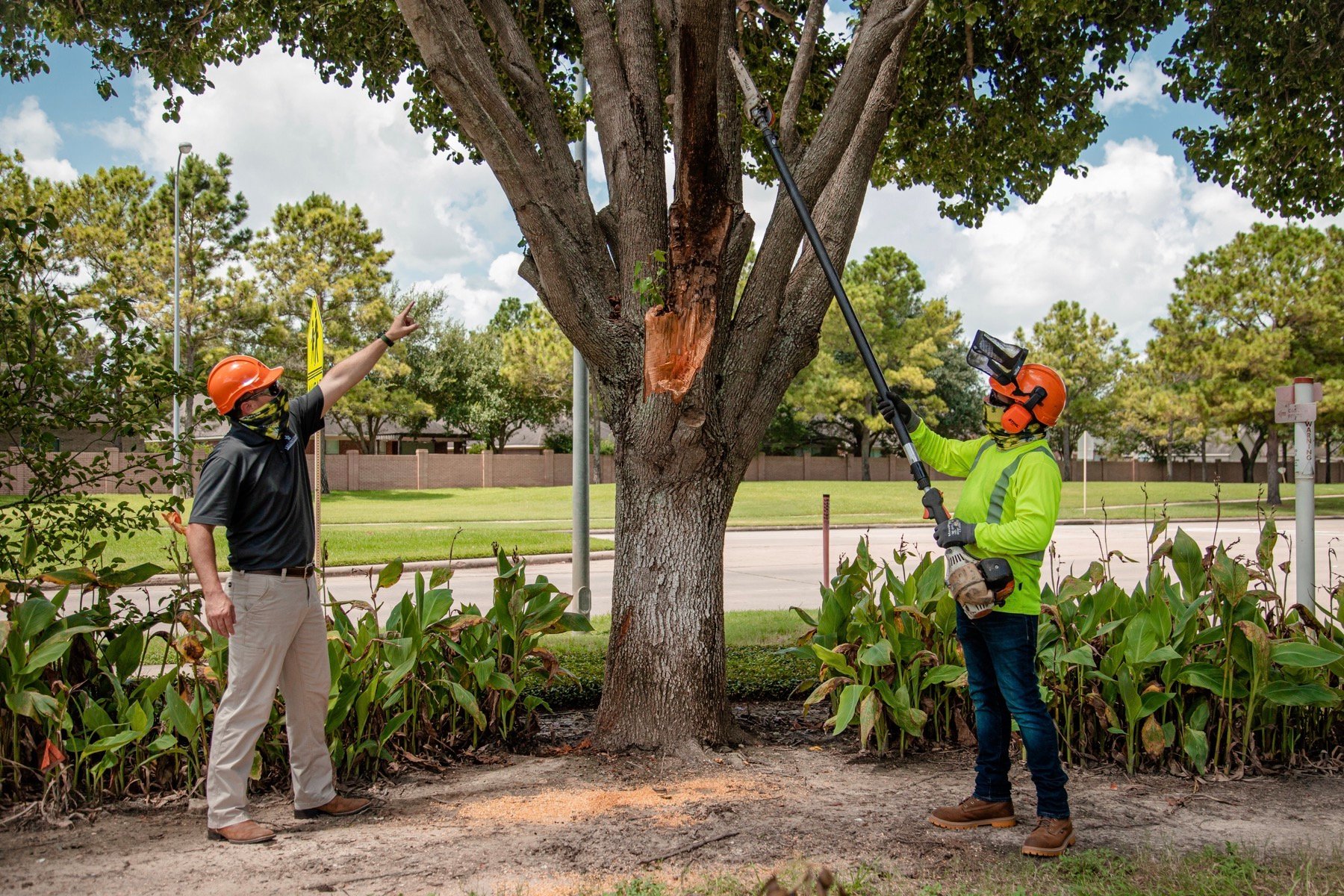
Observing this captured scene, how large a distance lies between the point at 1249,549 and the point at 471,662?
1892 cm

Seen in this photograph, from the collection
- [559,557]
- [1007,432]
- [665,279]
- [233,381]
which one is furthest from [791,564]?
[233,381]

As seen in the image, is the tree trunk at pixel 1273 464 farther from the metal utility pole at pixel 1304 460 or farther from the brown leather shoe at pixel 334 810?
the brown leather shoe at pixel 334 810

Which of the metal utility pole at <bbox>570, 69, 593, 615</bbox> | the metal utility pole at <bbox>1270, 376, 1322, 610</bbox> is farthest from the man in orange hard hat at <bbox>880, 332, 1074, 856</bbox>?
the metal utility pole at <bbox>570, 69, 593, 615</bbox>

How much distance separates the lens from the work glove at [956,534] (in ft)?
12.2

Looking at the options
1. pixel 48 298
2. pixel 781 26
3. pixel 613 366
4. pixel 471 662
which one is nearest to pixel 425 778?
pixel 471 662

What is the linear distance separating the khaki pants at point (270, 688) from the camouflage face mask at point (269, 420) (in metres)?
0.60

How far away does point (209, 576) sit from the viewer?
3832 mm

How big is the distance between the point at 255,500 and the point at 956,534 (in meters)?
2.83

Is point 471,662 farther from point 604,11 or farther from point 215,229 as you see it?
point 215,229

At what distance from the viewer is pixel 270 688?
4.00 meters

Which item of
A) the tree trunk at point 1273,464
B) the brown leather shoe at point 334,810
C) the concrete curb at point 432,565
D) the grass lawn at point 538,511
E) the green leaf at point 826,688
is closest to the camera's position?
the brown leather shoe at point 334,810

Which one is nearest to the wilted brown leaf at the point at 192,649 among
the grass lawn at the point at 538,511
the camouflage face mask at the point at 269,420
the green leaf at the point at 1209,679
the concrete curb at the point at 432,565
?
the camouflage face mask at the point at 269,420

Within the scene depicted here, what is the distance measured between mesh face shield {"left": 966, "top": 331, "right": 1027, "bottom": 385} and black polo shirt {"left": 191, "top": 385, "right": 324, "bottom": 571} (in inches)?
114

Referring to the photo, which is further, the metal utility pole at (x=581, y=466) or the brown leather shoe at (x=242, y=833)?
the metal utility pole at (x=581, y=466)
